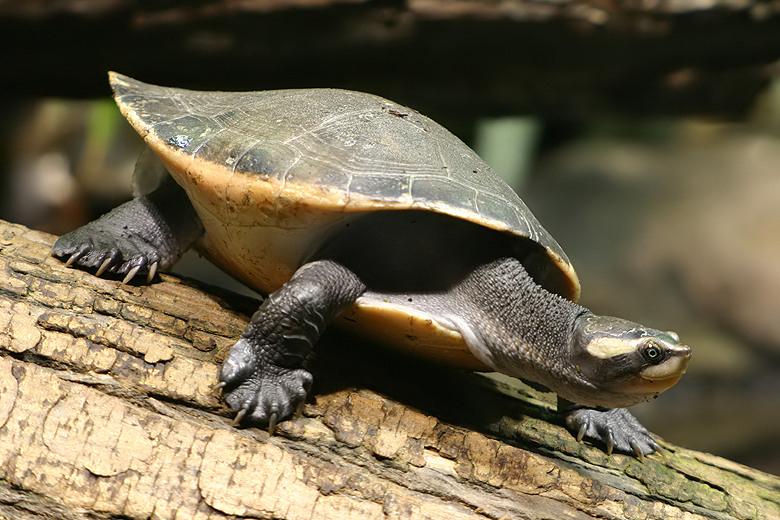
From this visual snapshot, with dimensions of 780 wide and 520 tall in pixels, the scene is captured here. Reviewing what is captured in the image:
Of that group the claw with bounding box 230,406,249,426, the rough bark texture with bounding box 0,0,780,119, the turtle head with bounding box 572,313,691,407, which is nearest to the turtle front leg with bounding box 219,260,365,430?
the claw with bounding box 230,406,249,426

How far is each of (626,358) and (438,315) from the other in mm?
501

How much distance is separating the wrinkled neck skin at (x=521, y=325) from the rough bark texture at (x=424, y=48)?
1.86 meters

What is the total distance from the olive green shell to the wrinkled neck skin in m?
0.14

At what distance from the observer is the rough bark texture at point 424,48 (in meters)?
3.26

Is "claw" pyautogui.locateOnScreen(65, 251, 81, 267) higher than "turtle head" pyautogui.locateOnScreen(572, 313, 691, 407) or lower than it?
lower

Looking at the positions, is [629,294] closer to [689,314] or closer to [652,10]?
[689,314]

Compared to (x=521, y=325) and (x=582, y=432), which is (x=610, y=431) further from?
(x=521, y=325)

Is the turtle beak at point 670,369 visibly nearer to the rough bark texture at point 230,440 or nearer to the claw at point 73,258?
the rough bark texture at point 230,440

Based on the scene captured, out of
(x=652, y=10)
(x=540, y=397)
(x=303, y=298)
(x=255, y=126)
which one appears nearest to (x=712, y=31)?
(x=652, y=10)

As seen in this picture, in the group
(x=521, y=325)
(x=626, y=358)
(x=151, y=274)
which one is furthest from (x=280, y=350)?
(x=626, y=358)

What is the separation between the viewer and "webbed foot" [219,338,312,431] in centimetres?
172

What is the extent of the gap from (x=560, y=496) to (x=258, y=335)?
899mm

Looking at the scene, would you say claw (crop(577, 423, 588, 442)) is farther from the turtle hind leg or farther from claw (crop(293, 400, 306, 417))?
the turtle hind leg

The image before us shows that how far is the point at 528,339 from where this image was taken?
77.1 inches
